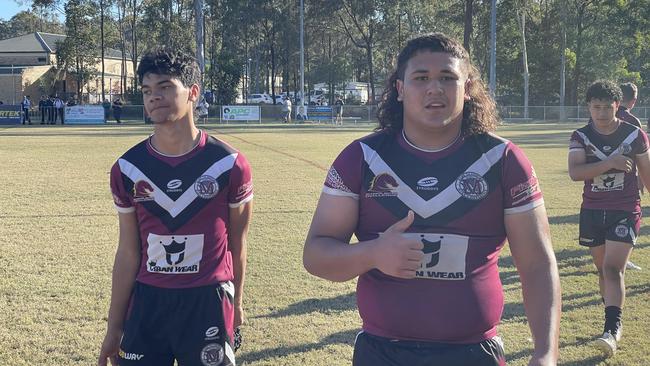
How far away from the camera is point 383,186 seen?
262 cm

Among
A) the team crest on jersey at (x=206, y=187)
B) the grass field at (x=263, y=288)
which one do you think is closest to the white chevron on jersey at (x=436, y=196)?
the team crest on jersey at (x=206, y=187)

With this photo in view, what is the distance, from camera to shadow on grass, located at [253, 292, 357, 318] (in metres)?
6.54

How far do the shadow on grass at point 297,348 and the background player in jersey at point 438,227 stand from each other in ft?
9.34

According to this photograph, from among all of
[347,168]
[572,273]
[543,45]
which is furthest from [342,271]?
[543,45]

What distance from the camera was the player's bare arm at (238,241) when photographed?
370 cm

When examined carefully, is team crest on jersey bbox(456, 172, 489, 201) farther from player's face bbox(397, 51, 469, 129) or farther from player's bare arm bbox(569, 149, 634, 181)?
player's bare arm bbox(569, 149, 634, 181)

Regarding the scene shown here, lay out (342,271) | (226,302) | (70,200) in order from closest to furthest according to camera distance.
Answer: (342,271) < (226,302) < (70,200)

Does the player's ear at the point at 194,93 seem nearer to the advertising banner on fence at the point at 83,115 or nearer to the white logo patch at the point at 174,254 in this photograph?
the white logo patch at the point at 174,254

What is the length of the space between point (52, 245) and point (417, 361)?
7914mm

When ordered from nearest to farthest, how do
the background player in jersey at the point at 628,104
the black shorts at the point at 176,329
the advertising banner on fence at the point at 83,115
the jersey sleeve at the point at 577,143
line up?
1. the black shorts at the point at 176,329
2. the jersey sleeve at the point at 577,143
3. the background player in jersey at the point at 628,104
4. the advertising banner on fence at the point at 83,115

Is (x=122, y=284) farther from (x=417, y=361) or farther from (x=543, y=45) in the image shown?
(x=543, y=45)

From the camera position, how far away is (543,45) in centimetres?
6512

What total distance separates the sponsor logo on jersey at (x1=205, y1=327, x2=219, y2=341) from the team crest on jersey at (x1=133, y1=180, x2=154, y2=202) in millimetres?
730

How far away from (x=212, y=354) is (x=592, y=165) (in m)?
4.08
